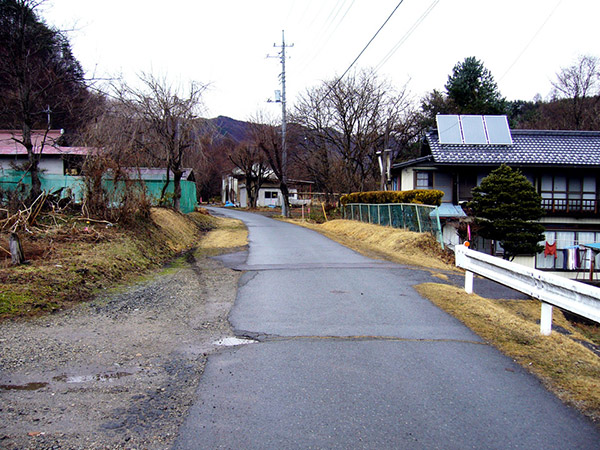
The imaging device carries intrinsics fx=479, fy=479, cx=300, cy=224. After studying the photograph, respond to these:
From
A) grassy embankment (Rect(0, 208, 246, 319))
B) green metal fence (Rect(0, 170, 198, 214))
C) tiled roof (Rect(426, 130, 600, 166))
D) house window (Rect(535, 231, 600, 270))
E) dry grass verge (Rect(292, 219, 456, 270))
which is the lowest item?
house window (Rect(535, 231, 600, 270))

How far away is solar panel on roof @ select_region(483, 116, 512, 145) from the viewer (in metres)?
31.2

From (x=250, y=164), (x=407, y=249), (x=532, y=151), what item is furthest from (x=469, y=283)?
(x=250, y=164)

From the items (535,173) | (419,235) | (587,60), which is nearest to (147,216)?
(419,235)

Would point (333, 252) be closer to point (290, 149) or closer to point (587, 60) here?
point (290, 149)

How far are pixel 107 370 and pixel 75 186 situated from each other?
1190cm

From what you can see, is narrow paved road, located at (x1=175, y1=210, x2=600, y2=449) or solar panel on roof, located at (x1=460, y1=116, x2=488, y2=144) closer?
narrow paved road, located at (x1=175, y1=210, x2=600, y2=449)

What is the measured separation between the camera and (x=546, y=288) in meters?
6.36

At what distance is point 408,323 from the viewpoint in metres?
6.93

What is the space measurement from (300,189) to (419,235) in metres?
52.8

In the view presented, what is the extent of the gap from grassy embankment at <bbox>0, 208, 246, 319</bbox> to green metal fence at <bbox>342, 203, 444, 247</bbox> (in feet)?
26.2

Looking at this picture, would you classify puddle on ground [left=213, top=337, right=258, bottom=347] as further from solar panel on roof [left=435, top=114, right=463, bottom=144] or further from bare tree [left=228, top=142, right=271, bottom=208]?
bare tree [left=228, top=142, right=271, bottom=208]

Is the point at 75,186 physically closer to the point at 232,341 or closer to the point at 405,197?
the point at 232,341

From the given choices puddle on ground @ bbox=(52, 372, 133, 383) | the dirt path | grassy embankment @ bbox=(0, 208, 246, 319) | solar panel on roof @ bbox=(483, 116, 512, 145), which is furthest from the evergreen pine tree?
puddle on ground @ bbox=(52, 372, 133, 383)

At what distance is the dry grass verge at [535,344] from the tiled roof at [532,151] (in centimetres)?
2223
